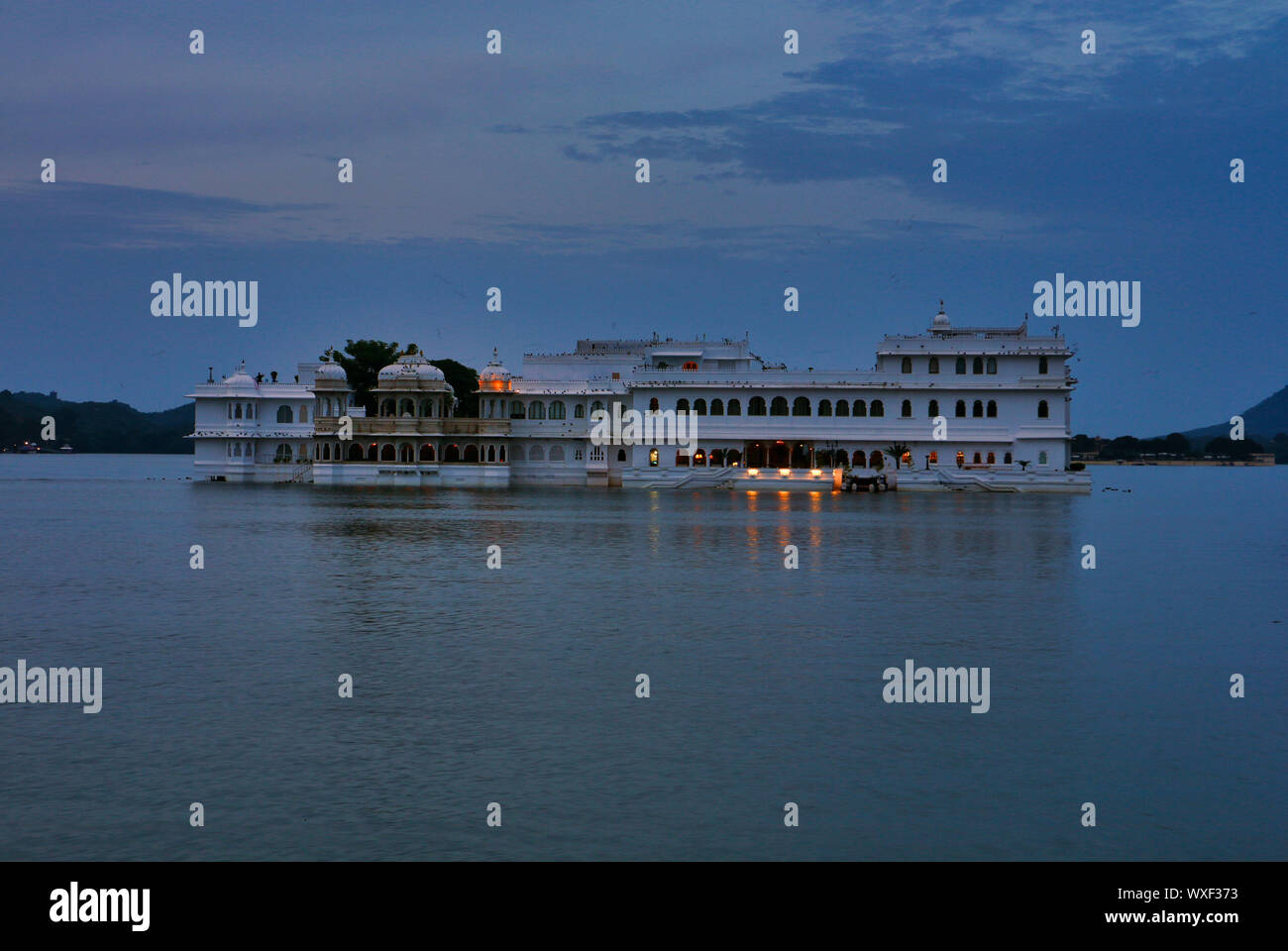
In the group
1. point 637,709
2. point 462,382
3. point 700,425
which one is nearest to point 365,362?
point 462,382

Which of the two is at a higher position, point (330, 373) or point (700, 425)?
point (330, 373)

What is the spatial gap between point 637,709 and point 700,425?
72277 mm

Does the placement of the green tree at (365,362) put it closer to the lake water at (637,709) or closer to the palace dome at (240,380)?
the palace dome at (240,380)

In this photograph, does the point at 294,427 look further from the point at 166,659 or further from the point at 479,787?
the point at 479,787

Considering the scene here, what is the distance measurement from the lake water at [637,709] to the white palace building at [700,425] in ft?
160

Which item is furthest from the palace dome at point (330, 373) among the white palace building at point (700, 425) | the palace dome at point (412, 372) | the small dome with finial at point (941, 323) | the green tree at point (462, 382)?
the small dome with finial at point (941, 323)

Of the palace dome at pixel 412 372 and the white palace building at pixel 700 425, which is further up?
the palace dome at pixel 412 372

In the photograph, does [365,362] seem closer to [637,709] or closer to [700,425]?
[700,425]

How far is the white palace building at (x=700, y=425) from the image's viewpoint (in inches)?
3322

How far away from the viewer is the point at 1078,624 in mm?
23219

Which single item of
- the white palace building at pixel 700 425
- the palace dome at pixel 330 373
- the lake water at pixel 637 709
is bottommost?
the lake water at pixel 637 709

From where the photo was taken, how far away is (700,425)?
8744cm

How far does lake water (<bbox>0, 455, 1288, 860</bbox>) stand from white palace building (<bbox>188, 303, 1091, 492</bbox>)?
48.9m
